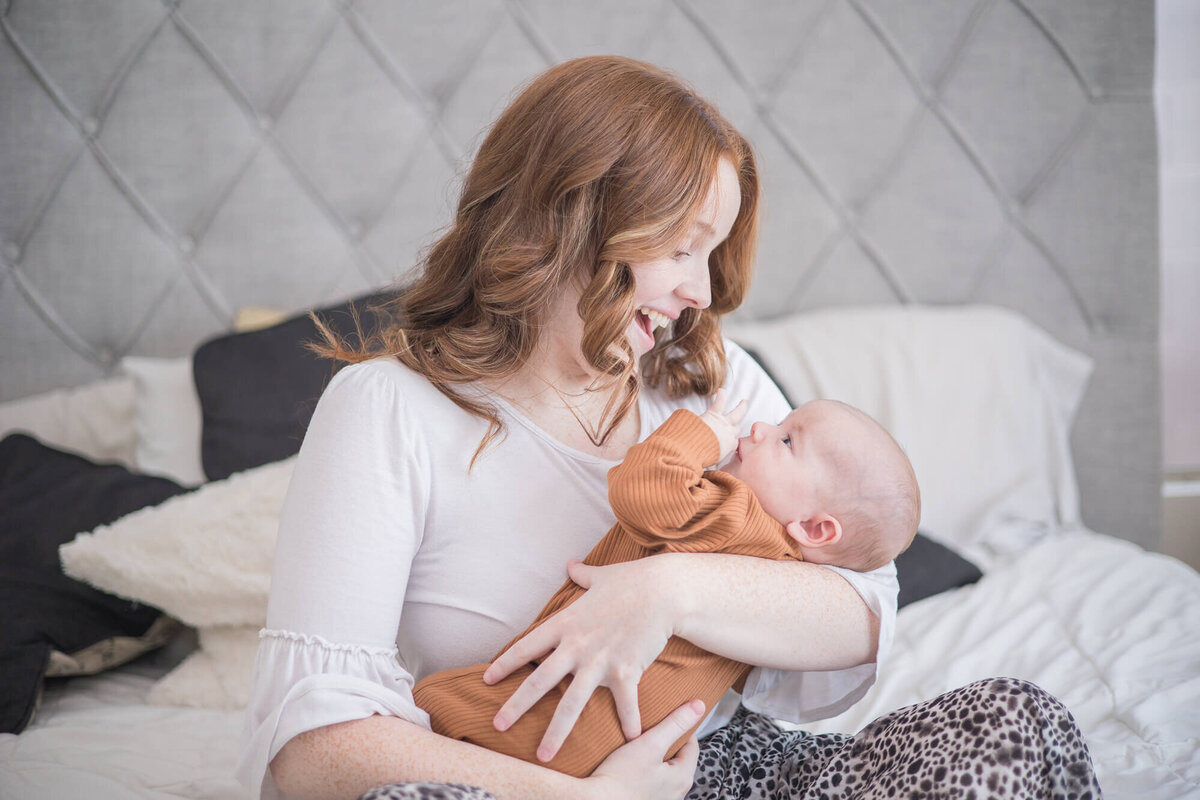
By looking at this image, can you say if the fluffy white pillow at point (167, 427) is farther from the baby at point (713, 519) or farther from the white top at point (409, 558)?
the baby at point (713, 519)

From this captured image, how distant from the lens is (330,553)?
86 cm

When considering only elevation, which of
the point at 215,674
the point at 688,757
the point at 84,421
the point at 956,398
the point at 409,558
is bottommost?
the point at 956,398

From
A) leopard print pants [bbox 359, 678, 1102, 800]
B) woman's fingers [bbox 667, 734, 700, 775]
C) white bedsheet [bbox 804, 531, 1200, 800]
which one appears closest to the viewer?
leopard print pants [bbox 359, 678, 1102, 800]

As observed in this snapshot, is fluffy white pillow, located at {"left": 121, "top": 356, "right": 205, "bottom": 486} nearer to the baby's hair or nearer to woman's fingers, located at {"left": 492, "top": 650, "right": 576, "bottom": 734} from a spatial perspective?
woman's fingers, located at {"left": 492, "top": 650, "right": 576, "bottom": 734}

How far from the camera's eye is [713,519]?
931 mm

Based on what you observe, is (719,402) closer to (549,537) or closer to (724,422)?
(724,422)

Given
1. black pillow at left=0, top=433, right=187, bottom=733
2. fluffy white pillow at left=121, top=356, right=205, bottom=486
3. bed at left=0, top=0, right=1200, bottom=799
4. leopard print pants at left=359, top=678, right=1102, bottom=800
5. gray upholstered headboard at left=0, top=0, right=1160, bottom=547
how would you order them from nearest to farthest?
leopard print pants at left=359, top=678, right=1102, bottom=800
black pillow at left=0, top=433, right=187, bottom=733
bed at left=0, top=0, right=1200, bottom=799
fluffy white pillow at left=121, top=356, right=205, bottom=486
gray upholstered headboard at left=0, top=0, right=1160, bottom=547

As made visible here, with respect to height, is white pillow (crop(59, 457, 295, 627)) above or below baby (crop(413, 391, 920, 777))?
below

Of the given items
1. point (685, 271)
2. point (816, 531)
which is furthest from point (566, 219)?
point (816, 531)


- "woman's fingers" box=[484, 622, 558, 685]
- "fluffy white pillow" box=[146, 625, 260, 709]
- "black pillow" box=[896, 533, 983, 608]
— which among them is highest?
"woman's fingers" box=[484, 622, 558, 685]

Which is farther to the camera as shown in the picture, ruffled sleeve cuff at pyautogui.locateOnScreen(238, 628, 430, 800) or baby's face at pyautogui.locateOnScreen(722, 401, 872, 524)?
baby's face at pyautogui.locateOnScreen(722, 401, 872, 524)

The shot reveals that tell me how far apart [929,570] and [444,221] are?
134 cm

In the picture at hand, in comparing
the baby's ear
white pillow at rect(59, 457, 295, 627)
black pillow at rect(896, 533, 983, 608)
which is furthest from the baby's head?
white pillow at rect(59, 457, 295, 627)

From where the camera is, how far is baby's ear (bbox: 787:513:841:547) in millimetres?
1005
